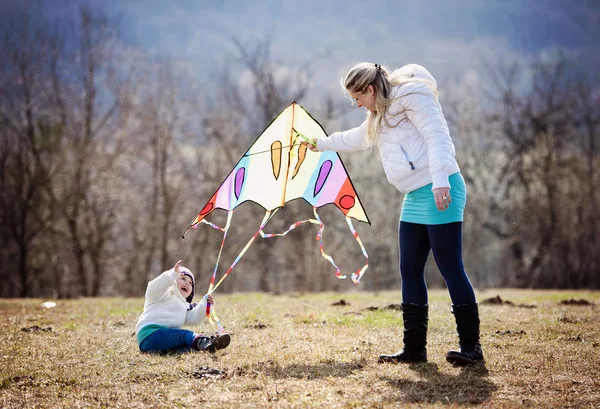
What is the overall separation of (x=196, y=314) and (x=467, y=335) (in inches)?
90.5

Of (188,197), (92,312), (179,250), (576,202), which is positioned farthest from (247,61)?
(92,312)

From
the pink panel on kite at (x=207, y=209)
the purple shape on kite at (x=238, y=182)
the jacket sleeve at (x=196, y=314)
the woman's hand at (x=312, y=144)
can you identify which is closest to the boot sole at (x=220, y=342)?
the jacket sleeve at (x=196, y=314)

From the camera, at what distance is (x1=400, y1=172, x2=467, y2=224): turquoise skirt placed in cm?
411

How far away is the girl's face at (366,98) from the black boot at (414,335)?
4.95ft

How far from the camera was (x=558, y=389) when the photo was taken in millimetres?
3740

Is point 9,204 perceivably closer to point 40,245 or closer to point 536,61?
Answer: point 40,245

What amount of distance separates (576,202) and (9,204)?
21.9 metres

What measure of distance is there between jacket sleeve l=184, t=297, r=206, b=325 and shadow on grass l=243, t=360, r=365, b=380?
930mm

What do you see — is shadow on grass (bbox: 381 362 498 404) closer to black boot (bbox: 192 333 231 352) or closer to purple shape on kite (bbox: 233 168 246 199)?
black boot (bbox: 192 333 231 352)

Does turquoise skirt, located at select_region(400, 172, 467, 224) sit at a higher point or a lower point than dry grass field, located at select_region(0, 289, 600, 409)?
higher

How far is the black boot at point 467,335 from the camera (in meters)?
4.16

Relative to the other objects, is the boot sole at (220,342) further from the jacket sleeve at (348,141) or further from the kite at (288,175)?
the jacket sleeve at (348,141)

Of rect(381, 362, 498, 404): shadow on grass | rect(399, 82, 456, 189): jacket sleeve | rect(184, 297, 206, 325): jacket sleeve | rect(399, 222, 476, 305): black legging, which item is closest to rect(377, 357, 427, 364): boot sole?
rect(381, 362, 498, 404): shadow on grass

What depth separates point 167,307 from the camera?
507cm
